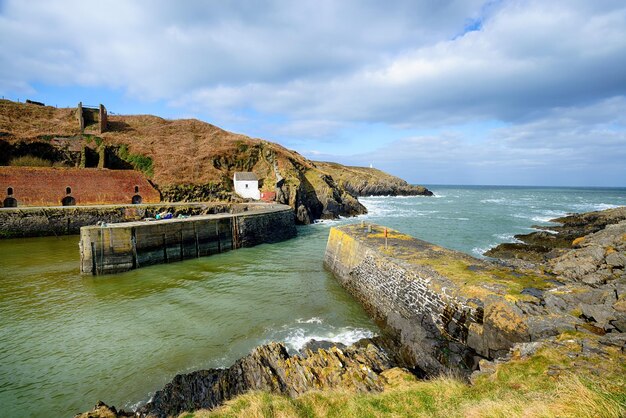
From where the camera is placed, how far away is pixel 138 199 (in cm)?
3809

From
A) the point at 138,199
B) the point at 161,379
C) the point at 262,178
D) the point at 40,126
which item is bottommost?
the point at 161,379

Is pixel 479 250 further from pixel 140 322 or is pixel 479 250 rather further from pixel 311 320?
pixel 140 322

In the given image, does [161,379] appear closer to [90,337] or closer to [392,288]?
[90,337]

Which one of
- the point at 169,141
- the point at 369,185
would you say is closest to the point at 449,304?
the point at 169,141

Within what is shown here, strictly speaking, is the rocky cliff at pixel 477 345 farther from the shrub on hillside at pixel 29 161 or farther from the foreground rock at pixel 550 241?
the shrub on hillside at pixel 29 161

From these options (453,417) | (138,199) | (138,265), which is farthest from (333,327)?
(138,199)

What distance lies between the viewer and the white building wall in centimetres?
4178

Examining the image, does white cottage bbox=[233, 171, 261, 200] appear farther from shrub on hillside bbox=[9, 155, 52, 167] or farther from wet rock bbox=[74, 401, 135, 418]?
wet rock bbox=[74, 401, 135, 418]

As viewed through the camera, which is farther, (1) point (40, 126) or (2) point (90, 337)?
(1) point (40, 126)

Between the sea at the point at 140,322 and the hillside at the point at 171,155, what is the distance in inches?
881

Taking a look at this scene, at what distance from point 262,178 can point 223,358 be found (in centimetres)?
3898

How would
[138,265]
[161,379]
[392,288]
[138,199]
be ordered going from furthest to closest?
1. [138,199]
2. [138,265]
3. [392,288]
4. [161,379]

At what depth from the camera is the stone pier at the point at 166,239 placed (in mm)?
17219

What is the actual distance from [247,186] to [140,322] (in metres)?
31.6
